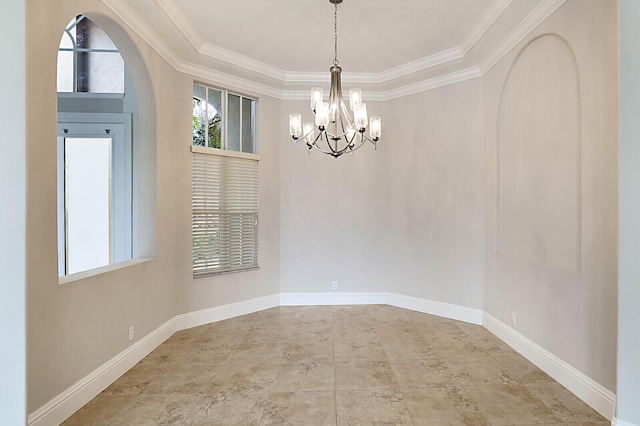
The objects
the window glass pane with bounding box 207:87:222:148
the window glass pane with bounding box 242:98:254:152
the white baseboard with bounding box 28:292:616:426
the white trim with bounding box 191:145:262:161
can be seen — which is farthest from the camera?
the window glass pane with bounding box 242:98:254:152

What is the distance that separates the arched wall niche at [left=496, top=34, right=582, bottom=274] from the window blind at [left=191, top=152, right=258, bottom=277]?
3143 millimetres

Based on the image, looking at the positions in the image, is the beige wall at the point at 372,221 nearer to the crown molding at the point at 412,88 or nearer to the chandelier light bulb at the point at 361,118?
the crown molding at the point at 412,88

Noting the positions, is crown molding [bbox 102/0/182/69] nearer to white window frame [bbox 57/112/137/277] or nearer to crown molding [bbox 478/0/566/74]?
white window frame [bbox 57/112/137/277]

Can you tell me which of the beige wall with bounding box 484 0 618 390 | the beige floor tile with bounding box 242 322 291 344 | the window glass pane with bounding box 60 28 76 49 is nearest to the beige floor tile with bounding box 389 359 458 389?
the beige wall with bounding box 484 0 618 390

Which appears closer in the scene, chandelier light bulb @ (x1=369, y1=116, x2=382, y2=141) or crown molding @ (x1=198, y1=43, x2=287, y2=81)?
chandelier light bulb @ (x1=369, y1=116, x2=382, y2=141)

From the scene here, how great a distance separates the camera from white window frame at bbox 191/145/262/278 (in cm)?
434

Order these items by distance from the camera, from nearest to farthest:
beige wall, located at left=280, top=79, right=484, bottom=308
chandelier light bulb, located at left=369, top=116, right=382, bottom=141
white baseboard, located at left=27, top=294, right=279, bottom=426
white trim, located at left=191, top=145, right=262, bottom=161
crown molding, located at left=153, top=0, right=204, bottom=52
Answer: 1. white baseboard, located at left=27, top=294, right=279, bottom=426
2. crown molding, located at left=153, top=0, right=204, bottom=52
3. chandelier light bulb, located at left=369, top=116, right=382, bottom=141
4. white trim, located at left=191, top=145, right=262, bottom=161
5. beige wall, located at left=280, top=79, right=484, bottom=308

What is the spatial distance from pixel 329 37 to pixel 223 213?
8.21 feet

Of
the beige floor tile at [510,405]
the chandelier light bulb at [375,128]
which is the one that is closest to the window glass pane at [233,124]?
the chandelier light bulb at [375,128]

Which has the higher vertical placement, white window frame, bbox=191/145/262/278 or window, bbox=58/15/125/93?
window, bbox=58/15/125/93

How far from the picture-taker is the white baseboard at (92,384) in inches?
86.3

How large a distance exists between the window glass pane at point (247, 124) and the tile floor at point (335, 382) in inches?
97.3

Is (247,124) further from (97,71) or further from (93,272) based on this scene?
(93,272)

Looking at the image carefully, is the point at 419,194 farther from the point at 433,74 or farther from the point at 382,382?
the point at 382,382
